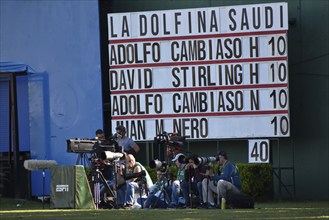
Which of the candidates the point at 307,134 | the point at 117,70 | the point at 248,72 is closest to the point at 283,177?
the point at 307,134

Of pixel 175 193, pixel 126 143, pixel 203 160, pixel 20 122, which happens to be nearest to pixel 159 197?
pixel 175 193

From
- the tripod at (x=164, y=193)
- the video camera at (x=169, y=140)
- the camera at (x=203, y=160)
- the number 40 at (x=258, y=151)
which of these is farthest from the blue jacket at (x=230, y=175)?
the number 40 at (x=258, y=151)

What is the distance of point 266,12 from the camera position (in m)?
→ 26.9

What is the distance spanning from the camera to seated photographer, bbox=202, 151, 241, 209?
70.6 ft

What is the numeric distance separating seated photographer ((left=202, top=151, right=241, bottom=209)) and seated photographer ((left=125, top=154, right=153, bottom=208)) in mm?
1239

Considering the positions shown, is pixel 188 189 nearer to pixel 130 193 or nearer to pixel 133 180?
pixel 133 180

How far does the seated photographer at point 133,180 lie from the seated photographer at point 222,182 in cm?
124

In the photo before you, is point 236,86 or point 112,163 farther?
point 236,86

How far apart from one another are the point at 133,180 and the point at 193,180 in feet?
4.18

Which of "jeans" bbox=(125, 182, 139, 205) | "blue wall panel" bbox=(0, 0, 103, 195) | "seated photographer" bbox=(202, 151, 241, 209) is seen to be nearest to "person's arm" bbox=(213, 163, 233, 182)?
"seated photographer" bbox=(202, 151, 241, 209)

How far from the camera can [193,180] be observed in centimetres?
2266

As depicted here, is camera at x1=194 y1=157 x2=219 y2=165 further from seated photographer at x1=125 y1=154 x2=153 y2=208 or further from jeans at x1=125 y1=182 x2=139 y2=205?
jeans at x1=125 y1=182 x2=139 y2=205

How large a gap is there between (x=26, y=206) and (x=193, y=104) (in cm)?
494

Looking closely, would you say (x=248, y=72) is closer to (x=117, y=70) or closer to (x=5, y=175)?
(x=117, y=70)
